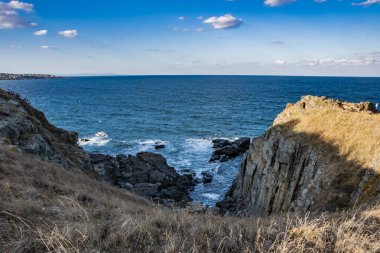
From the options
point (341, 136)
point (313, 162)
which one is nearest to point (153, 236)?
point (313, 162)

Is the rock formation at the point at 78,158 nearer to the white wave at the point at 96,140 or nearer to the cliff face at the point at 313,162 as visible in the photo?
the cliff face at the point at 313,162

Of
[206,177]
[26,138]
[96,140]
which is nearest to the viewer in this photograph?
[26,138]

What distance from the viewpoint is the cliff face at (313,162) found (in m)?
19.5

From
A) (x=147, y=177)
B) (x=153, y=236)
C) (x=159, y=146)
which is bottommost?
(x=147, y=177)

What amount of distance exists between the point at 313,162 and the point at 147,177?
2524 centimetres

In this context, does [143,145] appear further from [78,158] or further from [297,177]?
[297,177]

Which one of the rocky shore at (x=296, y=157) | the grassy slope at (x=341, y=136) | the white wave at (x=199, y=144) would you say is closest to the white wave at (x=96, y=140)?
the white wave at (x=199, y=144)

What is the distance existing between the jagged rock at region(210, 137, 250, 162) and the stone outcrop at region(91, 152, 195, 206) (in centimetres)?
1004

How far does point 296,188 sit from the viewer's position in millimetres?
23672

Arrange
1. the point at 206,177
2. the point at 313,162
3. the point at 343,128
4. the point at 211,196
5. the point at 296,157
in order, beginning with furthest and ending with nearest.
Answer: the point at 206,177, the point at 211,196, the point at 296,157, the point at 343,128, the point at 313,162

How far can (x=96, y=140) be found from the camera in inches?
2498

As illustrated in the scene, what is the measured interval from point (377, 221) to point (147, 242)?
7299 millimetres

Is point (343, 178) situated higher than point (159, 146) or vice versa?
point (343, 178)

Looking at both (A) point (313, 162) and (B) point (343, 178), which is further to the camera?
(A) point (313, 162)
